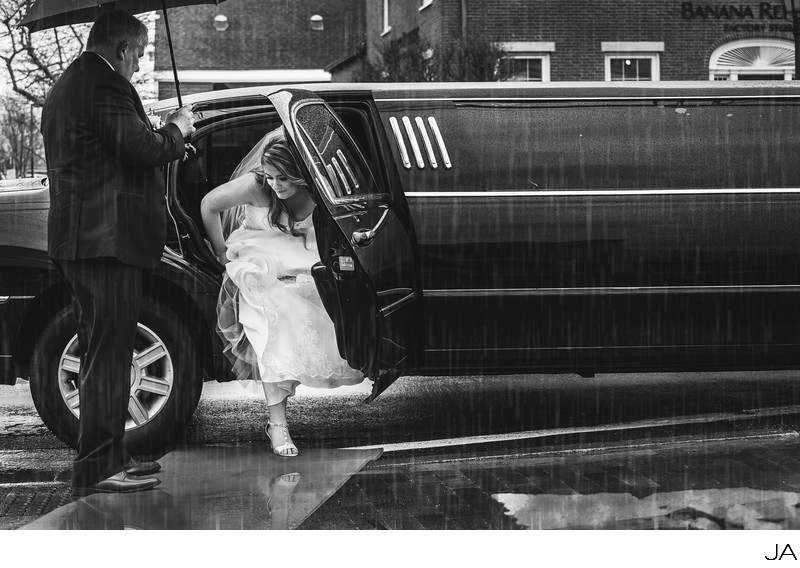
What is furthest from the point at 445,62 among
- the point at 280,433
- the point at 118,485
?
the point at 118,485

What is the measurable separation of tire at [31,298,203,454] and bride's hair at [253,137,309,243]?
696mm

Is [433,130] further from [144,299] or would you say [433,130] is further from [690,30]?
[690,30]

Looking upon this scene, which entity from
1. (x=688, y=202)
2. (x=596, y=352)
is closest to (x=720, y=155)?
(x=688, y=202)

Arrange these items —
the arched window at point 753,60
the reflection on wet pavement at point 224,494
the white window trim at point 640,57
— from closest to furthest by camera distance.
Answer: the reflection on wet pavement at point 224,494, the arched window at point 753,60, the white window trim at point 640,57

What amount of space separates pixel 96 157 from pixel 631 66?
65.7 ft

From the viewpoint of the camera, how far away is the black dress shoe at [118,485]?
448 centimetres

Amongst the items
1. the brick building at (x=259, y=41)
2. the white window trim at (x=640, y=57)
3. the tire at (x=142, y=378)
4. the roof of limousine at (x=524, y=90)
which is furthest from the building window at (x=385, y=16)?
the tire at (x=142, y=378)

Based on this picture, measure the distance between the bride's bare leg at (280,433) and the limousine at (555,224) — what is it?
33 centimetres

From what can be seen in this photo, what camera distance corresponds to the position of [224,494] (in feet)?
15.2

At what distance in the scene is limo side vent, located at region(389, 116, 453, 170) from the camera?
545 cm

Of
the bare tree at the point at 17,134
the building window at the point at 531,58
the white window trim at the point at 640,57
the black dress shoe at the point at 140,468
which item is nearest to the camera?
the black dress shoe at the point at 140,468

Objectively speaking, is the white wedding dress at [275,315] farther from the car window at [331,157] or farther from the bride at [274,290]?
the car window at [331,157]

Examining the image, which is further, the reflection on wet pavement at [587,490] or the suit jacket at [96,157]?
the suit jacket at [96,157]

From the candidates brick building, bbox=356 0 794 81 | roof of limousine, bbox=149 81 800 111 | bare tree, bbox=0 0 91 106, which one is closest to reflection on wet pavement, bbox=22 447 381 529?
roof of limousine, bbox=149 81 800 111
